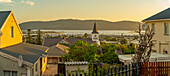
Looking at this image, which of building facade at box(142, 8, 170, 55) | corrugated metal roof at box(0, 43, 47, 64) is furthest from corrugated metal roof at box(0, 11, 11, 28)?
building facade at box(142, 8, 170, 55)

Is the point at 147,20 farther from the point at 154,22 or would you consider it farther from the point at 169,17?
the point at 169,17

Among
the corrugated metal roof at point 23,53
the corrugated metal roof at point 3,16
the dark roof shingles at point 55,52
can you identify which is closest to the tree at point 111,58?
the corrugated metal roof at point 23,53

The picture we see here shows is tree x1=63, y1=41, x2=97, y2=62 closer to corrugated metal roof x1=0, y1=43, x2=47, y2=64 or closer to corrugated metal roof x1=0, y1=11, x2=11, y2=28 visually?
corrugated metal roof x1=0, y1=43, x2=47, y2=64

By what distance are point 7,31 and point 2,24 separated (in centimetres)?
162

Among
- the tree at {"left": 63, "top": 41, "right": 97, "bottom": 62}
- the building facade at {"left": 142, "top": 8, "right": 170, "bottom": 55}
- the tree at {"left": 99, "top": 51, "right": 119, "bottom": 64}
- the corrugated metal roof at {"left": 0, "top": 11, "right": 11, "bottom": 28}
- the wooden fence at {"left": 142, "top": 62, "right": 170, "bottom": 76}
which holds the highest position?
the corrugated metal roof at {"left": 0, "top": 11, "right": 11, "bottom": 28}

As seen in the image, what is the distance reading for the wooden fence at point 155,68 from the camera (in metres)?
6.68

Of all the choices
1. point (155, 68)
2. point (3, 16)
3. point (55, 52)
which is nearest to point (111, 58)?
point (55, 52)

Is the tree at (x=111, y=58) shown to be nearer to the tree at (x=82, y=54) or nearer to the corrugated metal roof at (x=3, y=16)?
the tree at (x=82, y=54)

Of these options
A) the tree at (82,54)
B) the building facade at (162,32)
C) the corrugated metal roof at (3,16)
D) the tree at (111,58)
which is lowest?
the tree at (111,58)

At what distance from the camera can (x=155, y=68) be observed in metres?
6.76

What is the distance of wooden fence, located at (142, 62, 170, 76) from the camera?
21.9 feet

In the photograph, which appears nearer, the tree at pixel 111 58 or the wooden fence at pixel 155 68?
the wooden fence at pixel 155 68

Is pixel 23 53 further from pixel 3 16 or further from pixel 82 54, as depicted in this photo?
pixel 82 54

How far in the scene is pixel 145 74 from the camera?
6.75m
